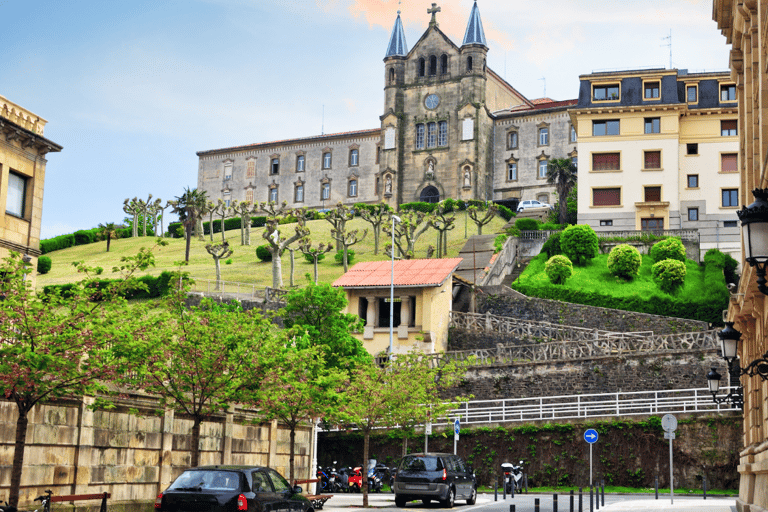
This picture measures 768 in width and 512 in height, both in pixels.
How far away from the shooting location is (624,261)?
53375 mm

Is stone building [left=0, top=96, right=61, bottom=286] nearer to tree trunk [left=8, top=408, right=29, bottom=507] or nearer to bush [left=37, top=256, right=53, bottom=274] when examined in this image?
tree trunk [left=8, top=408, right=29, bottom=507]

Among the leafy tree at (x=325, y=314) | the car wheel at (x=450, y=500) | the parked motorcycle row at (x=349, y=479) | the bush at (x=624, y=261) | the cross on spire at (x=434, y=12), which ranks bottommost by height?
the parked motorcycle row at (x=349, y=479)

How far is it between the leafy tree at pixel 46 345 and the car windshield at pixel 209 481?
2.16 m

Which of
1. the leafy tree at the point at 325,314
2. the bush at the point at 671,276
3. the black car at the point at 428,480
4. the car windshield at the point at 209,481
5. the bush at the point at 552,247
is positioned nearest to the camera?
the car windshield at the point at 209,481

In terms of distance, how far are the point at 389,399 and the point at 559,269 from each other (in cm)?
2672

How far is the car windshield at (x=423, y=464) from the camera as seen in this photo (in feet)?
79.3

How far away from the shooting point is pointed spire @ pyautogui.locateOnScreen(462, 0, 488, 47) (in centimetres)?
9194

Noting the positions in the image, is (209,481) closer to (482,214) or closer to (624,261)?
(624,261)

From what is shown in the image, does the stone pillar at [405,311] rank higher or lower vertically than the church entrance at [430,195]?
lower

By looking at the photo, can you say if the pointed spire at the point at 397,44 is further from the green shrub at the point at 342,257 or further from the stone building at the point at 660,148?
the stone building at the point at 660,148

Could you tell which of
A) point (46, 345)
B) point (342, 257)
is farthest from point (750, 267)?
point (342, 257)

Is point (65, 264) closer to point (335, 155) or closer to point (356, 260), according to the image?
point (356, 260)

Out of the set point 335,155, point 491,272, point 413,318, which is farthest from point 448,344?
point 335,155

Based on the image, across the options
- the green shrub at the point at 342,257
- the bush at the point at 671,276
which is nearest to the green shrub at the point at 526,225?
the green shrub at the point at 342,257
